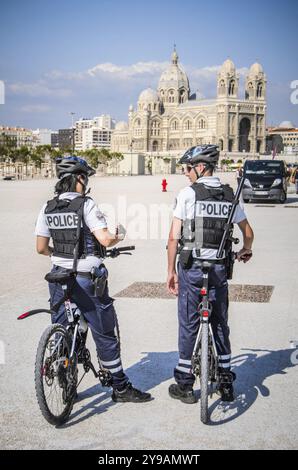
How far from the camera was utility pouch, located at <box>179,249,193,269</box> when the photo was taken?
14.1ft

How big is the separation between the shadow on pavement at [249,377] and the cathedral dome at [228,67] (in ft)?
503

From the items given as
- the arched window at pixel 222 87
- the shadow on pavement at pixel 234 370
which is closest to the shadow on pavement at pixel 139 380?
the shadow on pavement at pixel 234 370

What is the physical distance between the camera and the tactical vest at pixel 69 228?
4242mm

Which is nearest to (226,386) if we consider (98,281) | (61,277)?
(98,281)

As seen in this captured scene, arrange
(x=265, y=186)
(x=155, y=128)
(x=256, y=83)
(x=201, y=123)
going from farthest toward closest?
(x=155, y=128)
(x=256, y=83)
(x=201, y=123)
(x=265, y=186)

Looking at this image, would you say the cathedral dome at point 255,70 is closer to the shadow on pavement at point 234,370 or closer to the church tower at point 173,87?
the church tower at point 173,87

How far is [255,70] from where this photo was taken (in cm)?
→ 15938

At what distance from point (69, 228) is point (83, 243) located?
14cm

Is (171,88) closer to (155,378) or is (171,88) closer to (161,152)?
(161,152)

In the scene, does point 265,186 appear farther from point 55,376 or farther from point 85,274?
point 55,376

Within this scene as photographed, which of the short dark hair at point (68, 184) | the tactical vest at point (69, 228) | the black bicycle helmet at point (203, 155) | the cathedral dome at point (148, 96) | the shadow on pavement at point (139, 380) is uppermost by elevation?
the cathedral dome at point (148, 96)

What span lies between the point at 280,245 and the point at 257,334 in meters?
6.49

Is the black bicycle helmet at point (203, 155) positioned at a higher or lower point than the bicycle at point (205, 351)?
higher

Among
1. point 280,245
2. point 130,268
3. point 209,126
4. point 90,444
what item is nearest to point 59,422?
point 90,444
